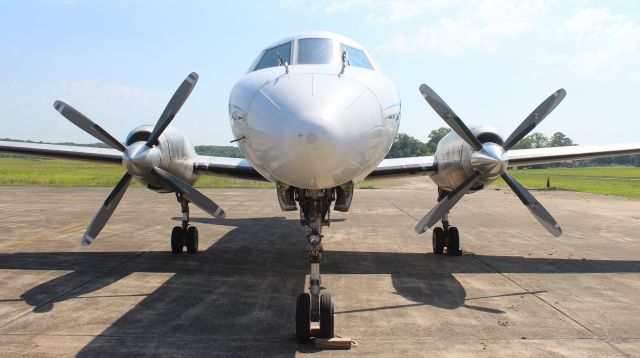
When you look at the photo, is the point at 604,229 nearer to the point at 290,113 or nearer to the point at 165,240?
the point at 165,240

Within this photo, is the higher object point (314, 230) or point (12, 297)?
point (314, 230)

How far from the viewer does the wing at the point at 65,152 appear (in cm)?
1080

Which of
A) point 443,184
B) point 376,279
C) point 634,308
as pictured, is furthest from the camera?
point 443,184

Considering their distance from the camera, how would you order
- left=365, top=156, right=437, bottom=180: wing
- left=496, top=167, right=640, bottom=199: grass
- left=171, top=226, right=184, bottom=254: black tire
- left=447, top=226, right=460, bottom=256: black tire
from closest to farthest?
left=365, top=156, right=437, bottom=180: wing < left=171, top=226, right=184, bottom=254: black tire < left=447, top=226, right=460, bottom=256: black tire < left=496, top=167, right=640, bottom=199: grass

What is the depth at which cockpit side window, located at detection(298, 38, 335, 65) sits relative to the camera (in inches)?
238

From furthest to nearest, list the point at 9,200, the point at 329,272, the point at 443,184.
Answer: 1. the point at 9,200
2. the point at 443,184
3. the point at 329,272

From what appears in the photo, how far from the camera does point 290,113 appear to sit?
14.8 feet

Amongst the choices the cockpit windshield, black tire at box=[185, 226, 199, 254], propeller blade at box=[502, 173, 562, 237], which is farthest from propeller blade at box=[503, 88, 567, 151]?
black tire at box=[185, 226, 199, 254]

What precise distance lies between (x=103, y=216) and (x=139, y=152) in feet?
4.39

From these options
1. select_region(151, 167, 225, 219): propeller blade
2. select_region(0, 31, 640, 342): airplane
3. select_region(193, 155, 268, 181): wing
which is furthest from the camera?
select_region(193, 155, 268, 181): wing

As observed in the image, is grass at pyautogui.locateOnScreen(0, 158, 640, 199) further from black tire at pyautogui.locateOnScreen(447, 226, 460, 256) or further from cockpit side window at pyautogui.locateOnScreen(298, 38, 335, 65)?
cockpit side window at pyautogui.locateOnScreen(298, 38, 335, 65)

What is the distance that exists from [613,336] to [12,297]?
8.37 metres

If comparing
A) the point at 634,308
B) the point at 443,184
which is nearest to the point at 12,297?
the point at 443,184

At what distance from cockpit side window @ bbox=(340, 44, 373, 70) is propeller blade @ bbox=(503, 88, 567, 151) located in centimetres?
388
